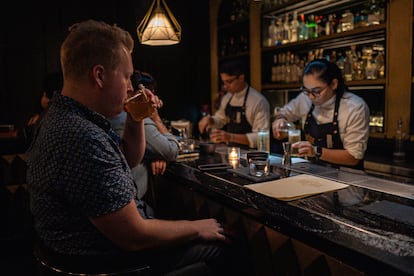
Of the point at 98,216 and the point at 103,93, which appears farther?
the point at 103,93

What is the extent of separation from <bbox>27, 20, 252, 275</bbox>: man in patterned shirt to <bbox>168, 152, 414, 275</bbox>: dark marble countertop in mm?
265

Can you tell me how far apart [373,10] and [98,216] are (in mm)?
3023

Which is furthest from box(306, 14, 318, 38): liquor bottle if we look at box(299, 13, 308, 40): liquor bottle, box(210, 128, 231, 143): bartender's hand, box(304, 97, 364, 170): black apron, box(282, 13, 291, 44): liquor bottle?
box(210, 128, 231, 143): bartender's hand

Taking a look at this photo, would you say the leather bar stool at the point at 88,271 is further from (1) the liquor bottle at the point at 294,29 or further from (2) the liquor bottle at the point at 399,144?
(1) the liquor bottle at the point at 294,29

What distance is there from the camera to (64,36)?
468 cm

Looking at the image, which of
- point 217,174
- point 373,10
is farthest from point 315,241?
point 373,10

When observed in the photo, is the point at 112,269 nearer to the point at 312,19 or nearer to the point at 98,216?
the point at 98,216

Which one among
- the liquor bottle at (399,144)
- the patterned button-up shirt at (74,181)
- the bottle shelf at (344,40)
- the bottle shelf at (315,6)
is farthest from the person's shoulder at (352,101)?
the patterned button-up shirt at (74,181)

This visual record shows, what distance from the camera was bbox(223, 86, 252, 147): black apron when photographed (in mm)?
3883

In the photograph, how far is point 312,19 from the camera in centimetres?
385

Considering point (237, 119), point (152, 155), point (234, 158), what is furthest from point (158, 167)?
point (237, 119)

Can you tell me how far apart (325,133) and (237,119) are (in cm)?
119

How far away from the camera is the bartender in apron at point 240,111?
11.8 feet

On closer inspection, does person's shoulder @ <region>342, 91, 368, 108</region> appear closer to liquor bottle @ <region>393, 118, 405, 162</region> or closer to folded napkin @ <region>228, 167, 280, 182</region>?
liquor bottle @ <region>393, 118, 405, 162</region>
